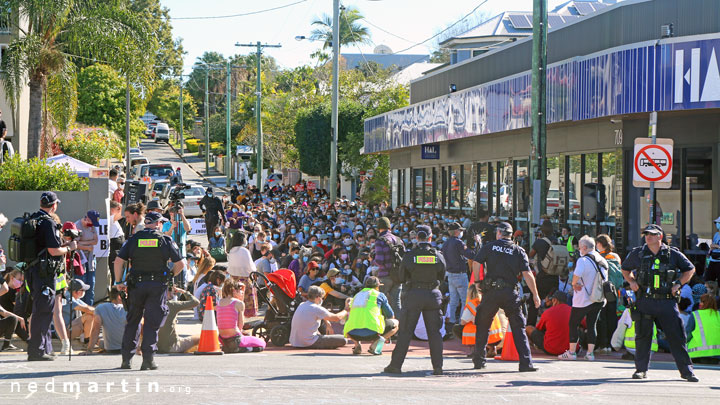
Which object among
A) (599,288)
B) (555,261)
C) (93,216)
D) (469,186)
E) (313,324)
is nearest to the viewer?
(599,288)

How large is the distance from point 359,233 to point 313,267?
698 centimetres

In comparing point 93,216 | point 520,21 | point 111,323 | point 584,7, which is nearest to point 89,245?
point 93,216

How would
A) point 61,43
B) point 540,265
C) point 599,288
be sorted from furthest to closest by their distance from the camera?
point 61,43 → point 540,265 → point 599,288

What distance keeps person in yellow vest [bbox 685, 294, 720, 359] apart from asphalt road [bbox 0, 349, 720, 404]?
1091 millimetres

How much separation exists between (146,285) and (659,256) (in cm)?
559

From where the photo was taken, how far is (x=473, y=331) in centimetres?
1293

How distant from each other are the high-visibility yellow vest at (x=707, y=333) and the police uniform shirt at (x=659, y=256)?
278 cm

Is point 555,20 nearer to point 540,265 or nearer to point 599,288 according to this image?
point 540,265

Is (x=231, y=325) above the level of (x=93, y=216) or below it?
below

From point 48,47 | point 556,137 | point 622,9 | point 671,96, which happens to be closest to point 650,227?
point 671,96

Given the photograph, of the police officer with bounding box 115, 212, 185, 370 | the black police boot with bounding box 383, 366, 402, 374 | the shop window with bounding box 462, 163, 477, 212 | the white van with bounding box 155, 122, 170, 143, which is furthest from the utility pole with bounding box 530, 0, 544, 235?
the white van with bounding box 155, 122, 170, 143

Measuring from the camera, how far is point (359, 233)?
2311cm

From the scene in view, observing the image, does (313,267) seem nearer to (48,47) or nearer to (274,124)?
(48,47)

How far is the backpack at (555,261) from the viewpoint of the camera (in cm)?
1435
